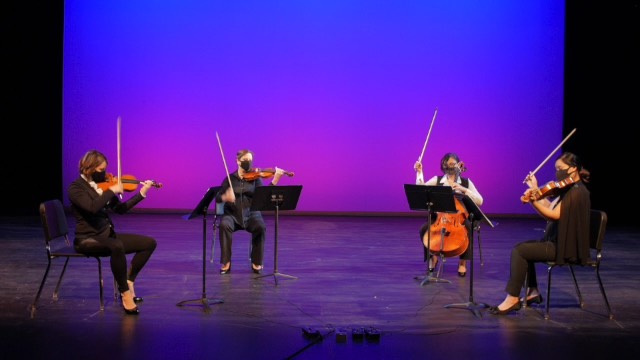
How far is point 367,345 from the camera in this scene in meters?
3.57

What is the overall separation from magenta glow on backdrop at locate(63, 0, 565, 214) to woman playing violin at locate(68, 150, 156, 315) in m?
5.25

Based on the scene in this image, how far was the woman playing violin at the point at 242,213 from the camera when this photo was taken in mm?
5574

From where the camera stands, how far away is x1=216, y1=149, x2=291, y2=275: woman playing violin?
557cm

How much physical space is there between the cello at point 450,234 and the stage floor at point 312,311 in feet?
0.83

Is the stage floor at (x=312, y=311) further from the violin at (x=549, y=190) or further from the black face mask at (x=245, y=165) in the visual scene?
the black face mask at (x=245, y=165)

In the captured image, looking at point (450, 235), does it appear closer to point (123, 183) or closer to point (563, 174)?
point (563, 174)

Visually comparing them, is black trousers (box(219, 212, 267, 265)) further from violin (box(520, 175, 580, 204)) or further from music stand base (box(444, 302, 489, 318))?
violin (box(520, 175, 580, 204))

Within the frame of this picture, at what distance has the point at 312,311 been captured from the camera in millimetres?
4281

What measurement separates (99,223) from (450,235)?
261cm

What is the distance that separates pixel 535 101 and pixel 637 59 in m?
1.40

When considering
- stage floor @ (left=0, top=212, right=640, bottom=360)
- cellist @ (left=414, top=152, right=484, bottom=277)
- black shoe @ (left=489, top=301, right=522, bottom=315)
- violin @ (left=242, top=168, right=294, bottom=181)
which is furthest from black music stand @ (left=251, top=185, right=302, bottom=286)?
black shoe @ (left=489, top=301, right=522, bottom=315)

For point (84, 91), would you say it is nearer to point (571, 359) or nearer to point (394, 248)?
point (394, 248)

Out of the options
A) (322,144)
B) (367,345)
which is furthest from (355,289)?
(322,144)

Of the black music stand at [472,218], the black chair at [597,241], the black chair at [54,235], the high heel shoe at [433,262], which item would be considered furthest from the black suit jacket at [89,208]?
the black chair at [597,241]
